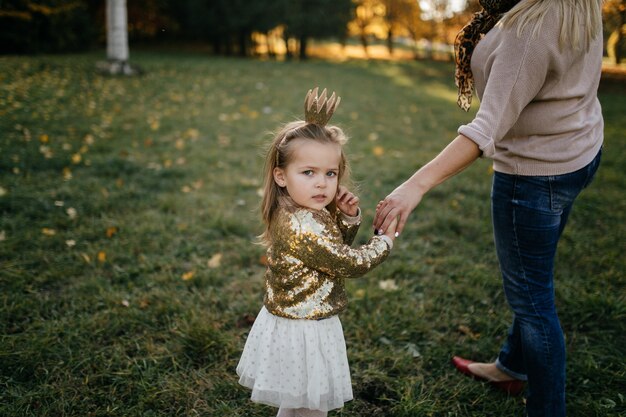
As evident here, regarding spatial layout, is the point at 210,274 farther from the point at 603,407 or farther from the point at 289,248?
the point at 603,407

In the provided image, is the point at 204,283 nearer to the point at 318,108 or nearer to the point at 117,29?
the point at 318,108

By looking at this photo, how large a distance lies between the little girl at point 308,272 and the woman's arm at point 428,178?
0.07 meters

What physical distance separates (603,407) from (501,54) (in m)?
1.79

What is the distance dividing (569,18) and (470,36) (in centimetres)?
42

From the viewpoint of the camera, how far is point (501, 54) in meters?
1.56

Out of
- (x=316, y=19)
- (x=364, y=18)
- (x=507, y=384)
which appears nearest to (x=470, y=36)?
(x=507, y=384)

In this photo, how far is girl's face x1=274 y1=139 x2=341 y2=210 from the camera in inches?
67.4

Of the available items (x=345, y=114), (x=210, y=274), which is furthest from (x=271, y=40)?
(x=210, y=274)

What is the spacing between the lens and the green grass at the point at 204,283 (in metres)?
2.34

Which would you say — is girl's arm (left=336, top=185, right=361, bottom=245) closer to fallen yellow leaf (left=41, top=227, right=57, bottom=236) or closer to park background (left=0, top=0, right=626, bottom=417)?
park background (left=0, top=0, right=626, bottom=417)

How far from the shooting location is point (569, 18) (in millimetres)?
1505

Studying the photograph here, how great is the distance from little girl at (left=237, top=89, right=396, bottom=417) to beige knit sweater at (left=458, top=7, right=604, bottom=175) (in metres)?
0.52

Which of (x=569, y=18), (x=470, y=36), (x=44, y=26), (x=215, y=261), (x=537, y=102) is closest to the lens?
(x=569, y=18)

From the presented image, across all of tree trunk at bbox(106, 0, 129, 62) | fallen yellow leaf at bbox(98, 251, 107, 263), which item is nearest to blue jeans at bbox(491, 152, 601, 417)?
fallen yellow leaf at bbox(98, 251, 107, 263)
